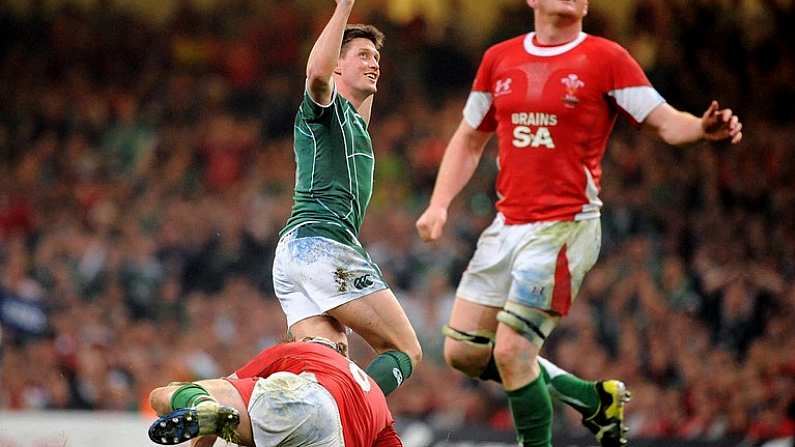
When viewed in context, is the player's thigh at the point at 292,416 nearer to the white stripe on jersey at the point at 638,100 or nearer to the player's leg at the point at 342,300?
the player's leg at the point at 342,300

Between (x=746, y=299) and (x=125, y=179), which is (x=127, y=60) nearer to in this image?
(x=125, y=179)

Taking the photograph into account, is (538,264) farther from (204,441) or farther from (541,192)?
(204,441)

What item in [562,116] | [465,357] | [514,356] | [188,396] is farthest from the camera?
[465,357]

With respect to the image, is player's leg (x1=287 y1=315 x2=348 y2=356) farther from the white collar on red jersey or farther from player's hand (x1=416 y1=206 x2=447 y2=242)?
the white collar on red jersey

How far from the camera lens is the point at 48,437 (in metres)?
8.91

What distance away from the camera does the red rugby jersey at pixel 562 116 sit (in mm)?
6000

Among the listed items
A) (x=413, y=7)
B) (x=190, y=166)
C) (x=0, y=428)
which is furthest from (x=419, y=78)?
(x=0, y=428)

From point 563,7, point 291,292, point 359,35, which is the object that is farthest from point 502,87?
point 291,292

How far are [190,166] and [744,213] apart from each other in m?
5.77

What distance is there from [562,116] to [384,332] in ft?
4.35

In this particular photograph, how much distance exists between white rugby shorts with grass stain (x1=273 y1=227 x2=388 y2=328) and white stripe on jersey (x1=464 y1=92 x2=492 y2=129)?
3.37ft

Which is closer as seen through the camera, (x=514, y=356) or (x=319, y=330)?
(x=319, y=330)

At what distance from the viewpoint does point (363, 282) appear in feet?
19.0

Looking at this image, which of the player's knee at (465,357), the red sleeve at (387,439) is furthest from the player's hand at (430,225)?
the red sleeve at (387,439)
